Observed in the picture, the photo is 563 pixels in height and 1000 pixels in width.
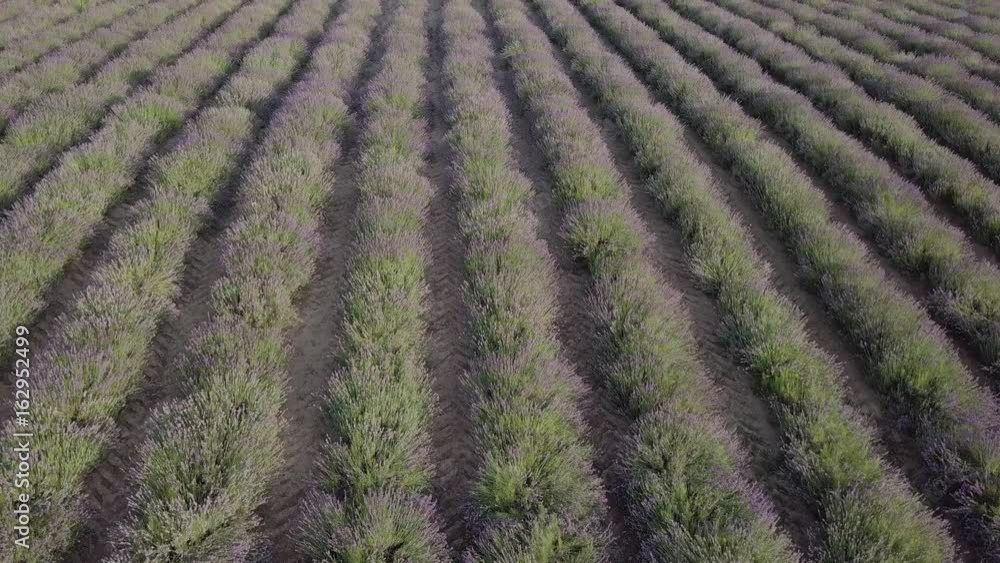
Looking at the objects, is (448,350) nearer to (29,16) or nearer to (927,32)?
(29,16)

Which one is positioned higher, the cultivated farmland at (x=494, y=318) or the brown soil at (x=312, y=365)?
the cultivated farmland at (x=494, y=318)

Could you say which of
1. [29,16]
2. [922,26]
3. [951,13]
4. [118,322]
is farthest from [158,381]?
[951,13]

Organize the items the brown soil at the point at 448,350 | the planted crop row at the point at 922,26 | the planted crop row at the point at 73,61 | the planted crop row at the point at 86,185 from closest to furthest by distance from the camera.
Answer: the brown soil at the point at 448,350 < the planted crop row at the point at 86,185 < the planted crop row at the point at 73,61 < the planted crop row at the point at 922,26

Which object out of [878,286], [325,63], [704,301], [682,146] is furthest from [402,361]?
[325,63]

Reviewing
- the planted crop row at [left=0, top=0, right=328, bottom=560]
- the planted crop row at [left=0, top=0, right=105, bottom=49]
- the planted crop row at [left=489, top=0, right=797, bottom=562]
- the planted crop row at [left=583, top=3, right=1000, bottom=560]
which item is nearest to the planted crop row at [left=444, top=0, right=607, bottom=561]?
the planted crop row at [left=489, top=0, right=797, bottom=562]

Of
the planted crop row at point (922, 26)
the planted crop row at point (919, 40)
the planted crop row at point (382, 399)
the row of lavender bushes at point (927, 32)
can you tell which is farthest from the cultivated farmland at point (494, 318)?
the planted crop row at point (922, 26)

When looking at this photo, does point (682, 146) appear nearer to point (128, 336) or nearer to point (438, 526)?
point (438, 526)

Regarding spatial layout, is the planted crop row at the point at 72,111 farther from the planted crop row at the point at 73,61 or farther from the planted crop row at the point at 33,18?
the planted crop row at the point at 33,18
